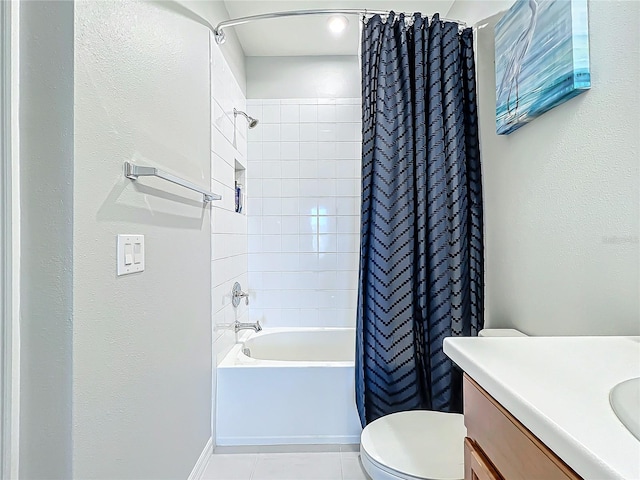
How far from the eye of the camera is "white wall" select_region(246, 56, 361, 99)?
2914 millimetres

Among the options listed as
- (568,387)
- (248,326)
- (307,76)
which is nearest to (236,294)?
(248,326)

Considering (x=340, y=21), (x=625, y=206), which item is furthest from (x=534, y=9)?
(x=340, y=21)

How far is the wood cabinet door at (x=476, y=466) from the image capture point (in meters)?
0.73

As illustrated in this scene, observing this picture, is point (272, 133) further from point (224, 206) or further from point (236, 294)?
point (236, 294)

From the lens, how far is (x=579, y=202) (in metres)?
1.17

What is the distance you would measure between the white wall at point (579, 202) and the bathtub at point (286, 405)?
904 millimetres

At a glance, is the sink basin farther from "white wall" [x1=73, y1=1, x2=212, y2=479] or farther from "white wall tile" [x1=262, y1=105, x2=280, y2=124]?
"white wall tile" [x1=262, y1=105, x2=280, y2=124]

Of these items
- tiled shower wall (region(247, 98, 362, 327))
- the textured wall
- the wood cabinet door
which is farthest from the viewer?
tiled shower wall (region(247, 98, 362, 327))

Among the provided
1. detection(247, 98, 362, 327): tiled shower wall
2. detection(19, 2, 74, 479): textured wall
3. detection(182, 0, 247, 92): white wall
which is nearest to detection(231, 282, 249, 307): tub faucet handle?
detection(247, 98, 362, 327): tiled shower wall

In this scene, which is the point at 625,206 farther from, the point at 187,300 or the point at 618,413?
the point at 187,300

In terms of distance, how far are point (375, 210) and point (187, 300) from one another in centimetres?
94

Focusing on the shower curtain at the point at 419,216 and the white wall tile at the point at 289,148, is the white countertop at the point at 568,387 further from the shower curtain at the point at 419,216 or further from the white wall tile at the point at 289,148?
the white wall tile at the point at 289,148

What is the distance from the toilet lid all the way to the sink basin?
68 centimetres

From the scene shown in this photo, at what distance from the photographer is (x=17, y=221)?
87 cm
